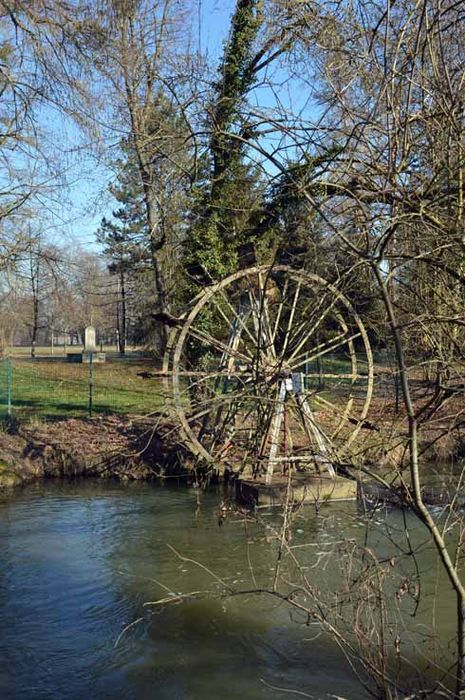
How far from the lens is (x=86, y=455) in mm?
13336

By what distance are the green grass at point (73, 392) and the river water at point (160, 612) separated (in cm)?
507

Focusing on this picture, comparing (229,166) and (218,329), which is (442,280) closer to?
(229,166)

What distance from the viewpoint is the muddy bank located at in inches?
510

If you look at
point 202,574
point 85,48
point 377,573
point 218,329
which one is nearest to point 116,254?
point 218,329

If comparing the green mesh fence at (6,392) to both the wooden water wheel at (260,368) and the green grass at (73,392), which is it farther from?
the wooden water wheel at (260,368)

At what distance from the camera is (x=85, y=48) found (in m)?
11.1

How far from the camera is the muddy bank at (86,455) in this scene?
1295cm

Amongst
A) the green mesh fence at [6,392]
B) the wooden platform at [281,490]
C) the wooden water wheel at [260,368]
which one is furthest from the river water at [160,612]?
the green mesh fence at [6,392]

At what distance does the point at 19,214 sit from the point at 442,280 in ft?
38.6

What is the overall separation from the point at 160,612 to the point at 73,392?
517 inches

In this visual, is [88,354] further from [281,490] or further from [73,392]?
[281,490]

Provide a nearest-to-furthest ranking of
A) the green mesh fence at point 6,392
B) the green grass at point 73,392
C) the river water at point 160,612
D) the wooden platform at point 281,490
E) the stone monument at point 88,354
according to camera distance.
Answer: the river water at point 160,612 < the wooden platform at point 281,490 < the green mesh fence at point 6,392 < the green grass at point 73,392 < the stone monument at point 88,354

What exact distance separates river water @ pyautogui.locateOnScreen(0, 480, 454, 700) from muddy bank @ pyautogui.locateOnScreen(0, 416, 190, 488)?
2127mm

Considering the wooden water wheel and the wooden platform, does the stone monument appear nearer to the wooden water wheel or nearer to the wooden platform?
the wooden water wheel
